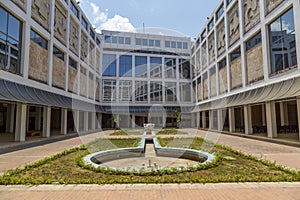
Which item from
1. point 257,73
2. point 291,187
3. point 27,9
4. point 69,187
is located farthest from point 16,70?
point 257,73

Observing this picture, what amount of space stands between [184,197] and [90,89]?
90.5 ft

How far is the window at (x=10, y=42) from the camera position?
12633mm

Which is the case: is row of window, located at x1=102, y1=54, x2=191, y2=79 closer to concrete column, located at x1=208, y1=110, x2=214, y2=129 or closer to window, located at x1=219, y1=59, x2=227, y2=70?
concrete column, located at x1=208, y1=110, x2=214, y2=129

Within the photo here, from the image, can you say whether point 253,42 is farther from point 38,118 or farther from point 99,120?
point 38,118

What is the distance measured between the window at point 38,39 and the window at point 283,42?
18.7m

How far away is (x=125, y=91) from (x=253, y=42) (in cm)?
2410

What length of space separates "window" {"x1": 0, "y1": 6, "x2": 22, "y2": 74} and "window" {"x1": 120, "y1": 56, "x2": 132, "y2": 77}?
22.2 metres

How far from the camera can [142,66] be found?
37.6 metres

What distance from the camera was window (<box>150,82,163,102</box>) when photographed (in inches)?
1438

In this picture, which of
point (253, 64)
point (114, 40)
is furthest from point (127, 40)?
point (253, 64)

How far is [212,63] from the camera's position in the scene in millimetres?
27422

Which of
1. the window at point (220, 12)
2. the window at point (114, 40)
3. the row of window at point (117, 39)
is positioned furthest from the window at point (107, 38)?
the window at point (220, 12)

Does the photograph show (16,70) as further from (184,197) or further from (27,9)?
(184,197)

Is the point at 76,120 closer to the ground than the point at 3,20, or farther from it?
closer to the ground
